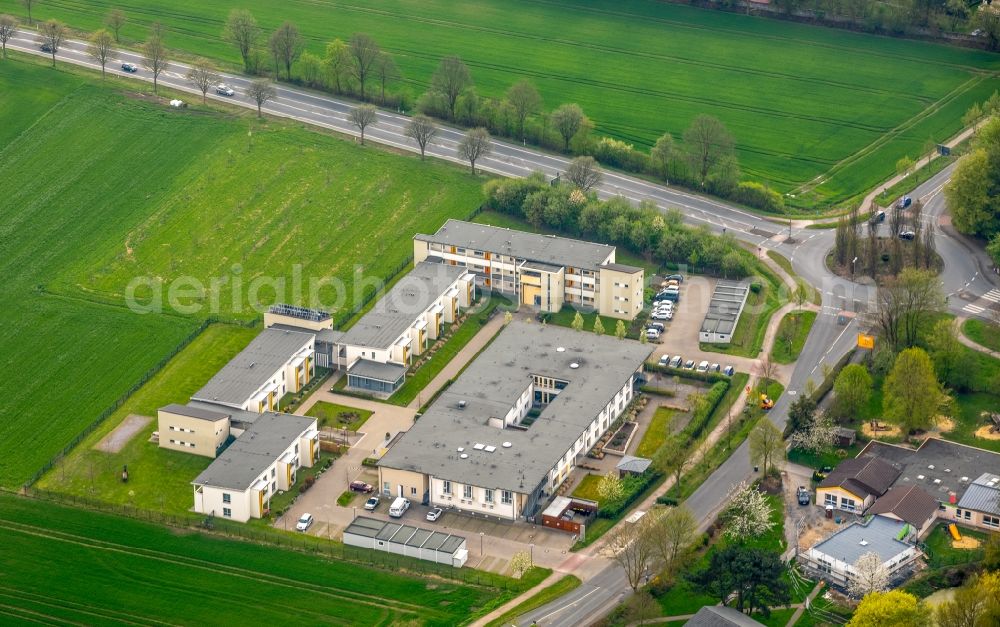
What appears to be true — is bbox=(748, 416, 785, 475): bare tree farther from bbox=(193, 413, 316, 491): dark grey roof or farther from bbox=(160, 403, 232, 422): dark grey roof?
bbox=(160, 403, 232, 422): dark grey roof

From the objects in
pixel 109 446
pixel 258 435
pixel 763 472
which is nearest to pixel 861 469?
pixel 763 472

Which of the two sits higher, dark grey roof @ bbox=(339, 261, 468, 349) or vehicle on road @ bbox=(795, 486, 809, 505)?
dark grey roof @ bbox=(339, 261, 468, 349)

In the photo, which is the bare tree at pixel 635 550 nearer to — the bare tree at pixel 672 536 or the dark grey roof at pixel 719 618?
the bare tree at pixel 672 536

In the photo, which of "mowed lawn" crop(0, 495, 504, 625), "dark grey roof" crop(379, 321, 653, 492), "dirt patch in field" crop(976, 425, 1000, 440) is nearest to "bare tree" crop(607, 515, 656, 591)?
"dark grey roof" crop(379, 321, 653, 492)

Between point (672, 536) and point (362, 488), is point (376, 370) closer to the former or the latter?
point (362, 488)

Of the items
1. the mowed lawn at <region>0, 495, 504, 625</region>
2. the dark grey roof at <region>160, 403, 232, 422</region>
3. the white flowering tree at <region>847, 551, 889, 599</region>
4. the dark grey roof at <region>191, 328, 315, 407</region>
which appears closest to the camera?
the white flowering tree at <region>847, 551, 889, 599</region>

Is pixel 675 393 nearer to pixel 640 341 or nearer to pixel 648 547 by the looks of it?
pixel 640 341
